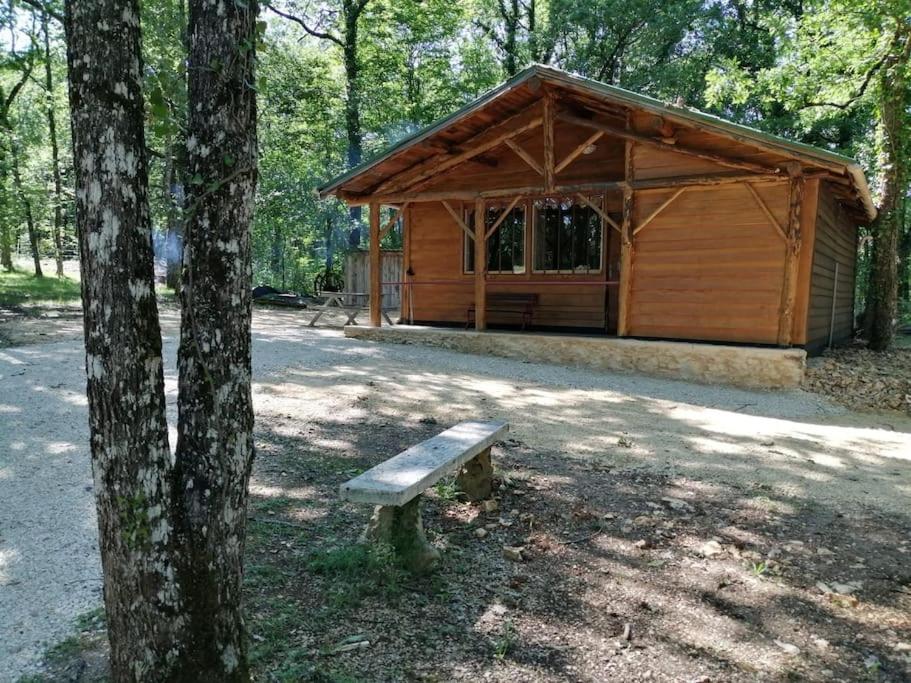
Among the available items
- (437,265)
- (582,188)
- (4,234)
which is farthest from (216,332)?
(4,234)

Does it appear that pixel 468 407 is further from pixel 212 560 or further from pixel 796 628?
pixel 212 560

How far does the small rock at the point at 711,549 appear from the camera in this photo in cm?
333

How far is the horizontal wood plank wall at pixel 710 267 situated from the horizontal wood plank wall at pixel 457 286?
1.40 metres

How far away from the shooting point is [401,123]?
26297 mm

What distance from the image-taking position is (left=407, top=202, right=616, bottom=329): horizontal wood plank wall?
1124cm

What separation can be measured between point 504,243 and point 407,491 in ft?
32.0

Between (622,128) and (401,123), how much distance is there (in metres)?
18.5

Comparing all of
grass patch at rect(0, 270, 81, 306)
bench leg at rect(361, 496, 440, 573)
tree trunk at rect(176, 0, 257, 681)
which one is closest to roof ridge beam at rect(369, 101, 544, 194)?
bench leg at rect(361, 496, 440, 573)

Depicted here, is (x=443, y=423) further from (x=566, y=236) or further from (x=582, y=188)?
(x=566, y=236)

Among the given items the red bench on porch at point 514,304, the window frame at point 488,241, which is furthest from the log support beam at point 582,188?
the red bench on porch at point 514,304

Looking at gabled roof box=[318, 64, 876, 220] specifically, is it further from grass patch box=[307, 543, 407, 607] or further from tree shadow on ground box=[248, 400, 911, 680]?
grass patch box=[307, 543, 407, 607]

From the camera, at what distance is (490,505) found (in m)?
3.92

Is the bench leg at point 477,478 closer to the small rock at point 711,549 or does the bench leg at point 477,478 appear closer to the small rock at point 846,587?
the small rock at point 711,549

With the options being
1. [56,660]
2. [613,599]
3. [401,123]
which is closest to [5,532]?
[56,660]
